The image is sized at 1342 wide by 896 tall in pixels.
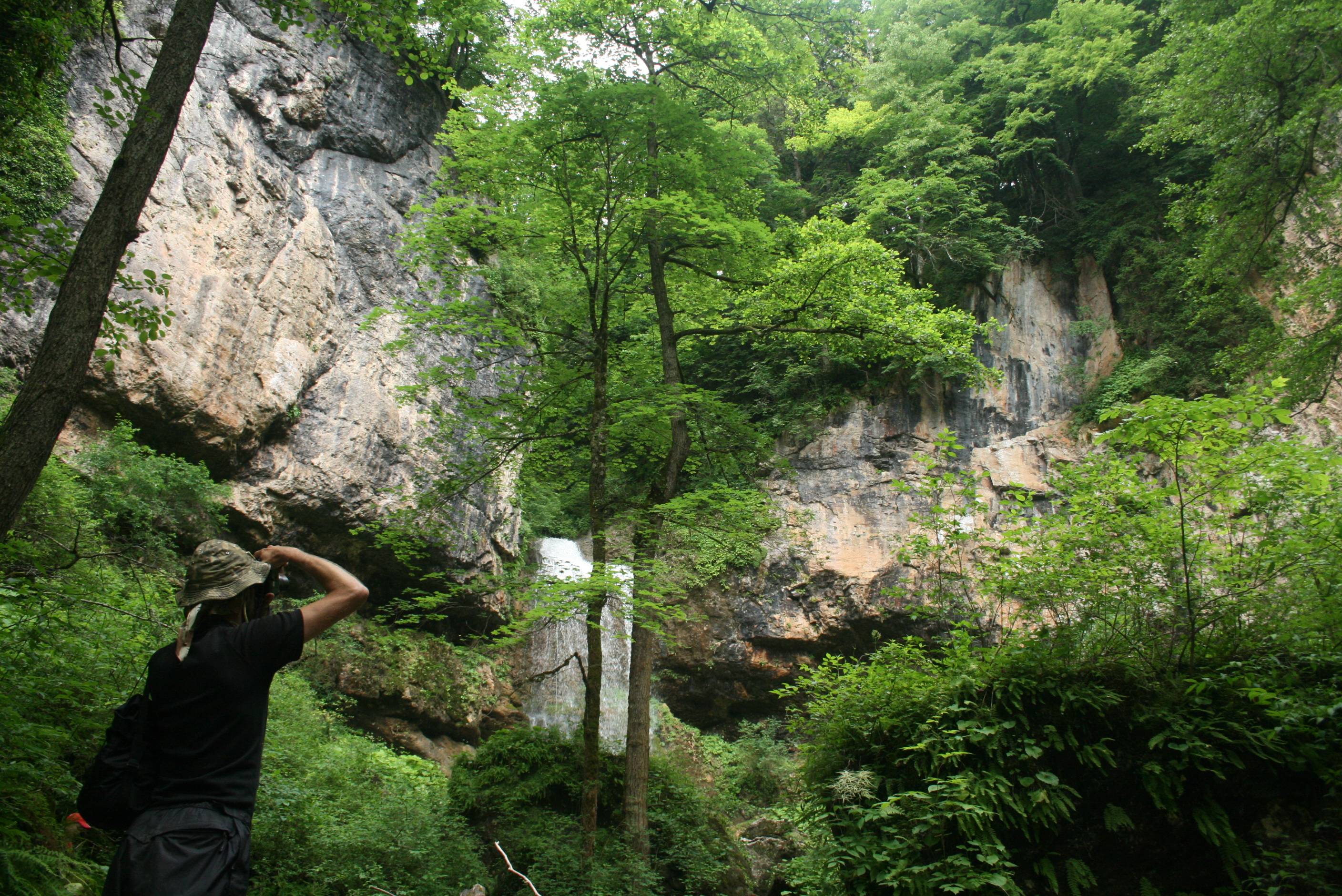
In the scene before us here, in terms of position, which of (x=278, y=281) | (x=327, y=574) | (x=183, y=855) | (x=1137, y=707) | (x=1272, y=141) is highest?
(x=278, y=281)

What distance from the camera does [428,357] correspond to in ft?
46.4

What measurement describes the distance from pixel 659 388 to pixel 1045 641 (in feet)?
14.7

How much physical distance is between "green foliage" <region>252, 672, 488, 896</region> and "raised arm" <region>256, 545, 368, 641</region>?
4.38 meters

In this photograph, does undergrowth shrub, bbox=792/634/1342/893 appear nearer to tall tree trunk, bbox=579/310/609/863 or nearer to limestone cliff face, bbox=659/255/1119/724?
tall tree trunk, bbox=579/310/609/863

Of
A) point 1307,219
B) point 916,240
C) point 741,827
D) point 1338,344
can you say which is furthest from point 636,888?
point 916,240

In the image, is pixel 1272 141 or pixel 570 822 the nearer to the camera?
pixel 570 822

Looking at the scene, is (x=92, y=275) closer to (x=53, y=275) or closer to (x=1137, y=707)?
(x=53, y=275)

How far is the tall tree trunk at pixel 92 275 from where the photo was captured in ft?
11.3

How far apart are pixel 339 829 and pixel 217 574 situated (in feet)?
17.3

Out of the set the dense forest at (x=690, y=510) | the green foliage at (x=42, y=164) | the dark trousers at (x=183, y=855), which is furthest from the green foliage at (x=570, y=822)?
the green foliage at (x=42, y=164)

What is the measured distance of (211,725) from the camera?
2.15 m

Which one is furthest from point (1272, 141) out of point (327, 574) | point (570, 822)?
point (570, 822)

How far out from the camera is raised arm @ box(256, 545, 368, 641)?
2291 mm

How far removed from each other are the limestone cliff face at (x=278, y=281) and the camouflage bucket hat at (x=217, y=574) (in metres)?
8.72
